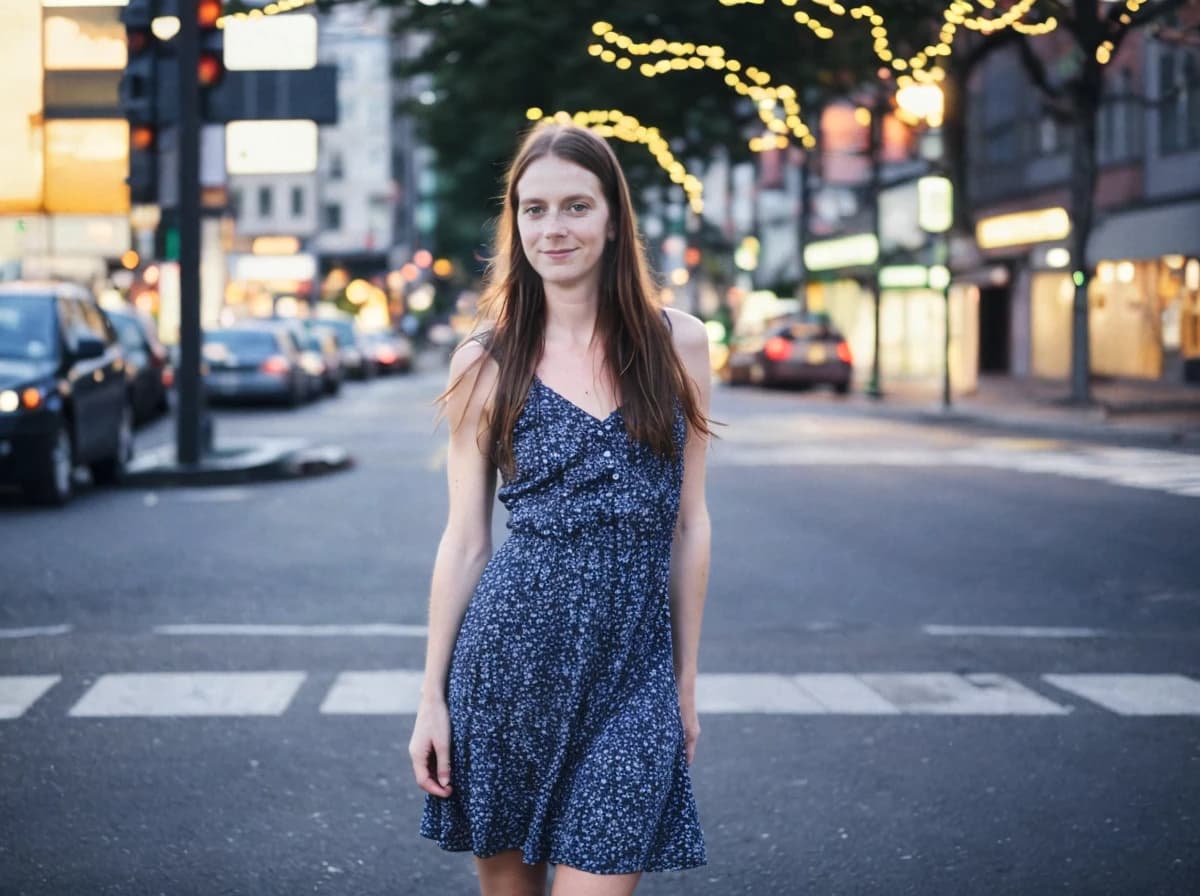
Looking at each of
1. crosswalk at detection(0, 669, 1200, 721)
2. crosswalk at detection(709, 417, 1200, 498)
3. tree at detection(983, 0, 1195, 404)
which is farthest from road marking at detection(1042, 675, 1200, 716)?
tree at detection(983, 0, 1195, 404)

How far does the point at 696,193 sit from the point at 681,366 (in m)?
45.7

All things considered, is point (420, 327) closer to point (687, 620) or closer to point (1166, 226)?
point (1166, 226)

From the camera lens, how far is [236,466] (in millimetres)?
18875

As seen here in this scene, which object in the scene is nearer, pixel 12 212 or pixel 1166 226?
pixel 1166 226

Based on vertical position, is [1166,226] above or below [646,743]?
above

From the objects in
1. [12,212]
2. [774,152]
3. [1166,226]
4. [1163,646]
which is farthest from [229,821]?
[774,152]

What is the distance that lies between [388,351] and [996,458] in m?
45.2

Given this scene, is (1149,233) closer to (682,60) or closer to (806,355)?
(806,355)

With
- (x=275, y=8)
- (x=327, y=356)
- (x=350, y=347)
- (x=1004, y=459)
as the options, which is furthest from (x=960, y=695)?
(x=350, y=347)

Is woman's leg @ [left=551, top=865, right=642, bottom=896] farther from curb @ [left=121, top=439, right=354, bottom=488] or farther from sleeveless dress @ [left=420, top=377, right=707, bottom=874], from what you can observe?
curb @ [left=121, top=439, right=354, bottom=488]

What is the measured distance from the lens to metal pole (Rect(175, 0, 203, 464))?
18.1 m

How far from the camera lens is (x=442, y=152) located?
42.8 m

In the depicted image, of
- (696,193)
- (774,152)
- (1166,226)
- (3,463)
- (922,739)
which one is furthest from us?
(774,152)

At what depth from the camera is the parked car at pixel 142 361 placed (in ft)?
96.9
